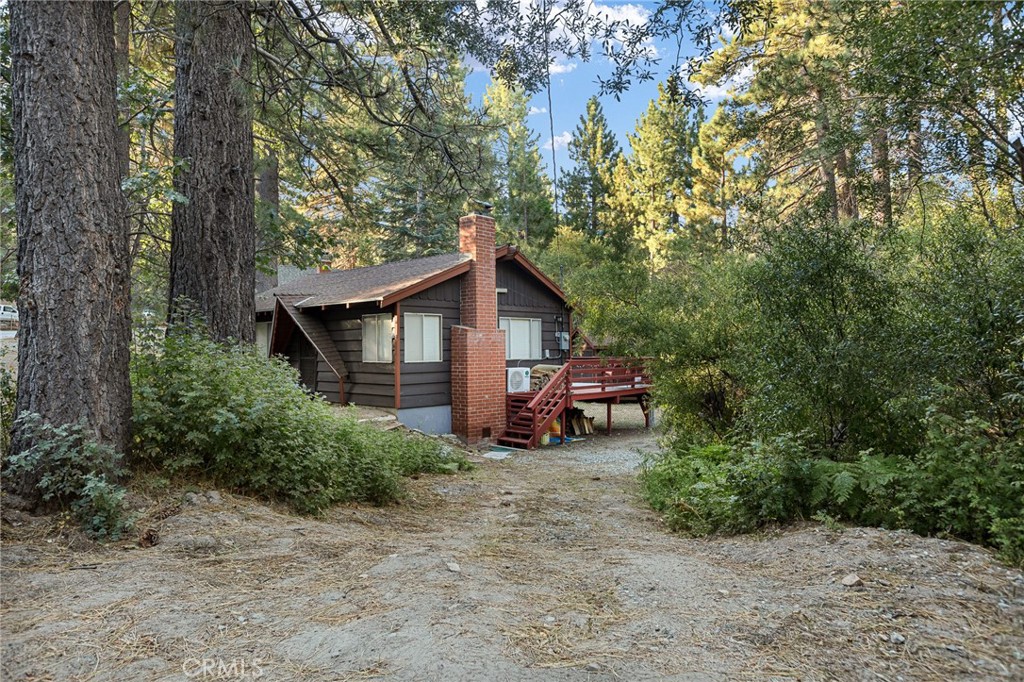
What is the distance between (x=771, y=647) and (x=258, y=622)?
216cm

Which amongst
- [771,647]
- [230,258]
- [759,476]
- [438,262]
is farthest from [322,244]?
[771,647]

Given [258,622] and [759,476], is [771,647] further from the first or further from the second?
[759,476]

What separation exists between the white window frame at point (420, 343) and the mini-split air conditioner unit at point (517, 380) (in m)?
1.95

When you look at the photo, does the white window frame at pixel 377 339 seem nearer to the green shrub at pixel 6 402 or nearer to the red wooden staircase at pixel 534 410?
the red wooden staircase at pixel 534 410

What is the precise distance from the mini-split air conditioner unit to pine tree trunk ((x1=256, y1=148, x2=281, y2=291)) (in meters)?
5.68

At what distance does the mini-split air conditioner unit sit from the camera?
560 inches

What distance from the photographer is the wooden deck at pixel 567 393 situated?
12906 millimetres

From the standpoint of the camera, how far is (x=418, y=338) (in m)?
12.7

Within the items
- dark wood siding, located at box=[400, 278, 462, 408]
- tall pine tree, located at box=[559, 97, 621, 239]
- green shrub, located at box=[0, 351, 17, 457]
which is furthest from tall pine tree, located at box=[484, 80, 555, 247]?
green shrub, located at box=[0, 351, 17, 457]

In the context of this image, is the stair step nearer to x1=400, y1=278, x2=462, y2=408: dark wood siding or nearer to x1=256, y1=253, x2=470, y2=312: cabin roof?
x1=400, y1=278, x2=462, y2=408: dark wood siding

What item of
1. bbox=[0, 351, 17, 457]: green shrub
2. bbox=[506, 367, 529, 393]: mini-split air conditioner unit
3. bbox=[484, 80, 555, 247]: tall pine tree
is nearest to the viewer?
bbox=[0, 351, 17, 457]: green shrub

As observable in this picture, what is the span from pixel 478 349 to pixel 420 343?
128 cm

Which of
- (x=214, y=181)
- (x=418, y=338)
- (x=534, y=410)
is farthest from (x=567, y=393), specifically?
(x=214, y=181)

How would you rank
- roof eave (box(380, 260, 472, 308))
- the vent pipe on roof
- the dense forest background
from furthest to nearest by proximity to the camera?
the vent pipe on roof < roof eave (box(380, 260, 472, 308)) < the dense forest background
